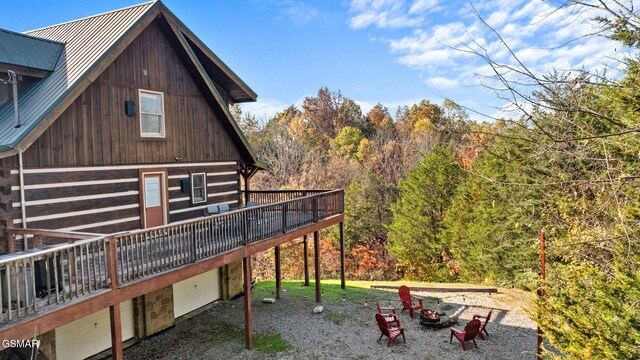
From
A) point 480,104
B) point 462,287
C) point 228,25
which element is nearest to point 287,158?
point 228,25

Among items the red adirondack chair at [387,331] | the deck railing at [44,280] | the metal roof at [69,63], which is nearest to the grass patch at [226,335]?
the red adirondack chair at [387,331]

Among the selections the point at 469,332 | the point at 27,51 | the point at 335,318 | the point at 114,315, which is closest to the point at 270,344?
the point at 335,318

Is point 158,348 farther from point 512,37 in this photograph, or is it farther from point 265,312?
point 512,37

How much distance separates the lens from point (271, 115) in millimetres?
58469

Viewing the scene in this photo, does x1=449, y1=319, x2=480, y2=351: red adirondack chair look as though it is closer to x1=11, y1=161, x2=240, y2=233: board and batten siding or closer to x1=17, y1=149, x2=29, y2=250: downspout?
x1=11, y1=161, x2=240, y2=233: board and batten siding

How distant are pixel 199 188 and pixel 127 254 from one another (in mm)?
6917

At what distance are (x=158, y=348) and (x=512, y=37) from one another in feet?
40.1

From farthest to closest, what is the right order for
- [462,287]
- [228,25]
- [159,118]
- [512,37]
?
[228,25]
[462,287]
[159,118]
[512,37]

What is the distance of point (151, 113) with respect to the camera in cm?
1242

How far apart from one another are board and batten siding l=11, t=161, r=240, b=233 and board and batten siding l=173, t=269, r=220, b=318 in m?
2.56

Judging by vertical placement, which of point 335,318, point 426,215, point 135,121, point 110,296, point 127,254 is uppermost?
point 135,121

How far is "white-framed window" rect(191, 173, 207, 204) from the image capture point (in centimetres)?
1438

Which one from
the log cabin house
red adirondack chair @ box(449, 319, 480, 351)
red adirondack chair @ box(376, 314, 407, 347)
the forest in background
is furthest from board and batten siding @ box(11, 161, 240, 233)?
red adirondack chair @ box(449, 319, 480, 351)

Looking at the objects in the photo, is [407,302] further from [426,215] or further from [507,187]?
[426,215]
